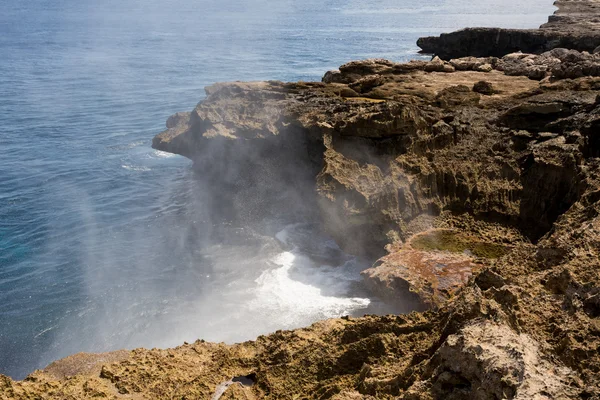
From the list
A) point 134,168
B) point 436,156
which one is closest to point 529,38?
point 436,156

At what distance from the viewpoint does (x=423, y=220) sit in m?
22.5

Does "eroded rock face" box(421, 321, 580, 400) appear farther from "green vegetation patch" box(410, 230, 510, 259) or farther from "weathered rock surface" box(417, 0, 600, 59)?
"weathered rock surface" box(417, 0, 600, 59)

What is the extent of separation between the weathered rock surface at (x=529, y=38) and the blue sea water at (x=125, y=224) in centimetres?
790

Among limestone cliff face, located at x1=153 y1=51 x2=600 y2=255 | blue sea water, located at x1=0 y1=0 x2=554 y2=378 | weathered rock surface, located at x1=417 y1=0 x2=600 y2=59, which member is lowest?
blue sea water, located at x1=0 y1=0 x2=554 y2=378

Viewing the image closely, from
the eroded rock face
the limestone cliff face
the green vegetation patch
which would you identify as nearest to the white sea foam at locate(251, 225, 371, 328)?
the limestone cliff face

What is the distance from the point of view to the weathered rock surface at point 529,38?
5591cm

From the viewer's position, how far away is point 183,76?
74.4 metres

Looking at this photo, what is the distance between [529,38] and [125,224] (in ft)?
161

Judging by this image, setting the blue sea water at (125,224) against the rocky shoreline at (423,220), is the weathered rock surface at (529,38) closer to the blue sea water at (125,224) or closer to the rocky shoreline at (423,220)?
the blue sea water at (125,224)

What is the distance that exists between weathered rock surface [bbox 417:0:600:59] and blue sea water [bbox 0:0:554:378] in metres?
7.90

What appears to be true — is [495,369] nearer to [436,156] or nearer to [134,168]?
[436,156]

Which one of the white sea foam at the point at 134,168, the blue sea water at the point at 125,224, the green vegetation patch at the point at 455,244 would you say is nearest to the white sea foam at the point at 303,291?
the blue sea water at the point at 125,224

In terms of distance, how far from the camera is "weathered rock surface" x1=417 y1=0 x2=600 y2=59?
5591 cm

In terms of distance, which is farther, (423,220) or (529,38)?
(529,38)
